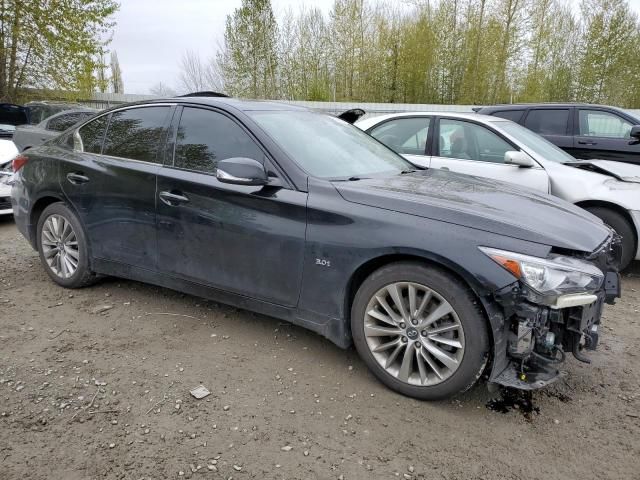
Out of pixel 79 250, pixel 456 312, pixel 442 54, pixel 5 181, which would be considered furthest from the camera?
pixel 442 54

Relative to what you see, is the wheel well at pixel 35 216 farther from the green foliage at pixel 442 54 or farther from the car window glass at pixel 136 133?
the green foliage at pixel 442 54

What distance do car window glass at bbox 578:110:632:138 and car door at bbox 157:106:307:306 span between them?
588 centimetres

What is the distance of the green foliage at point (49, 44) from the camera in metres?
16.7

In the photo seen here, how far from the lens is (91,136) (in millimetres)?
3900

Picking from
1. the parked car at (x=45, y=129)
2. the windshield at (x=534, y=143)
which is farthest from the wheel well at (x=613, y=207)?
the parked car at (x=45, y=129)

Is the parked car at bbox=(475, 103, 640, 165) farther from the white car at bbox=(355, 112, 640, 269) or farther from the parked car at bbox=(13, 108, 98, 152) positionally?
the parked car at bbox=(13, 108, 98, 152)

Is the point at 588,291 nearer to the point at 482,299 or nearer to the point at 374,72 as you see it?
the point at 482,299

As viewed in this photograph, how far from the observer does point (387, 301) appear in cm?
261

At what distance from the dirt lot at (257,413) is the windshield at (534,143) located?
2361mm

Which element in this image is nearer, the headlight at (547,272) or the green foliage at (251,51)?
the headlight at (547,272)

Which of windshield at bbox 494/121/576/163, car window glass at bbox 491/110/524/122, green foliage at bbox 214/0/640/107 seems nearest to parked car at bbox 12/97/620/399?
windshield at bbox 494/121/576/163

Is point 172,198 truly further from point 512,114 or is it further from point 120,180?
point 512,114

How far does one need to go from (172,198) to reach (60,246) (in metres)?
1.47

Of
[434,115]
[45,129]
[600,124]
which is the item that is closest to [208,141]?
[434,115]
